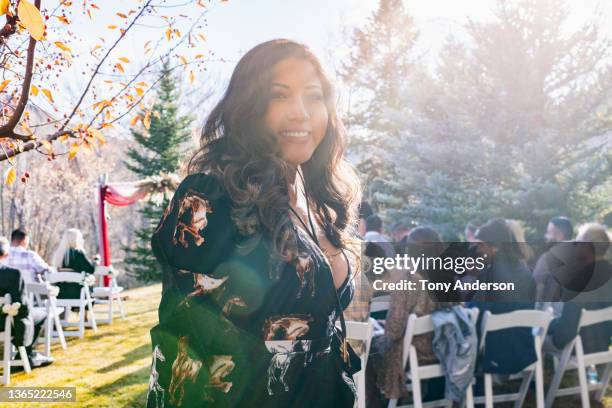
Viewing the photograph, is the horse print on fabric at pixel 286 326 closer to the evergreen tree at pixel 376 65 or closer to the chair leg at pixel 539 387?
the chair leg at pixel 539 387

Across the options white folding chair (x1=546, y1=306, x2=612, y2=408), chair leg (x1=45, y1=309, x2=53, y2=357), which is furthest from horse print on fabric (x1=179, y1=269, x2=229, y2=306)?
chair leg (x1=45, y1=309, x2=53, y2=357)

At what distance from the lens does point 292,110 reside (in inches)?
48.0

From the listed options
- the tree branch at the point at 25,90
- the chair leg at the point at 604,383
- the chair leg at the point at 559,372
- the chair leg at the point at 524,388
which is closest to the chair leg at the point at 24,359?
the tree branch at the point at 25,90

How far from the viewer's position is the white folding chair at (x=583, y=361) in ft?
12.4

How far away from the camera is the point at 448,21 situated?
378 inches

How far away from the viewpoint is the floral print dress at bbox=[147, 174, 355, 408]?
955 millimetres

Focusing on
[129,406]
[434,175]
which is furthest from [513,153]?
[129,406]

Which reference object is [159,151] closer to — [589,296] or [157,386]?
[589,296]

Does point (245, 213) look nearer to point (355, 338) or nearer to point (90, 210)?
point (355, 338)

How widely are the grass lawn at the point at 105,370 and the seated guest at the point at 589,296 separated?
1.85ft

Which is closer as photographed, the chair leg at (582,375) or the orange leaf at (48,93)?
the orange leaf at (48,93)

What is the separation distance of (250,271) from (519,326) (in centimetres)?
311

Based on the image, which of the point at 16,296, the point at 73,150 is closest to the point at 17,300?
the point at 16,296

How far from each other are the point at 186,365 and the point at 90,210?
27487 mm
